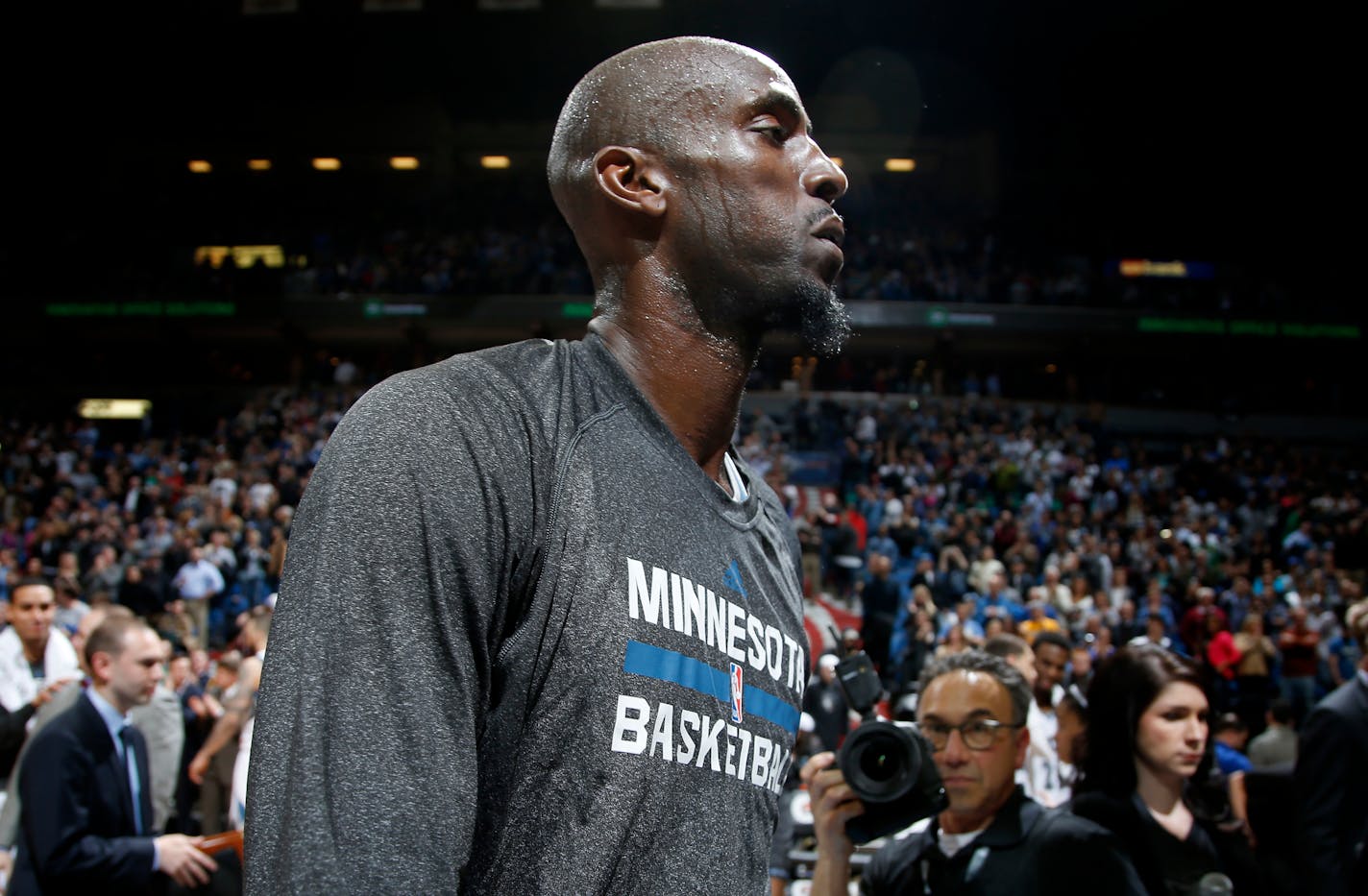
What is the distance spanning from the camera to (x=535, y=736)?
979 millimetres

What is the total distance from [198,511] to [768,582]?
14751mm

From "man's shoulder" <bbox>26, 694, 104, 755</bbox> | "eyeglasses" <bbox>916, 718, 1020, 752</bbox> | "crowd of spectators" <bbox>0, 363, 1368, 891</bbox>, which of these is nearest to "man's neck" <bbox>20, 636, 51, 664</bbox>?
"crowd of spectators" <bbox>0, 363, 1368, 891</bbox>

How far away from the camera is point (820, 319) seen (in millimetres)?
1382

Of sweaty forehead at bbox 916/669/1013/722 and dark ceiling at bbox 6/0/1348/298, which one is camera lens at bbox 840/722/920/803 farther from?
dark ceiling at bbox 6/0/1348/298

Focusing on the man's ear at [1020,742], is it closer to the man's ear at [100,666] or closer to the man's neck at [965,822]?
the man's neck at [965,822]

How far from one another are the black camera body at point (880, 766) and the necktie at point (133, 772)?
2757mm

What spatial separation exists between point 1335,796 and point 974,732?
5.44ft

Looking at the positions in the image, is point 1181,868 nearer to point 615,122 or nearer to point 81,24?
point 615,122

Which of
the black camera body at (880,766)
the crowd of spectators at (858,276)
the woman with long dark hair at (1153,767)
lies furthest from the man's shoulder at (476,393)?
the crowd of spectators at (858,276)

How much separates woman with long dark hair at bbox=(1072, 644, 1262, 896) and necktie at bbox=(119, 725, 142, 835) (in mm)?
3026

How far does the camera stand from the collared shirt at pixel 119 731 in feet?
11.6

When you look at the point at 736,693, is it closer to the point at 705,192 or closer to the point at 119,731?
the point at 705,192

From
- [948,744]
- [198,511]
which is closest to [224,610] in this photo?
[198,511]

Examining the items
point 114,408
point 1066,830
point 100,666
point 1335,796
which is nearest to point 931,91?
point 114,408
